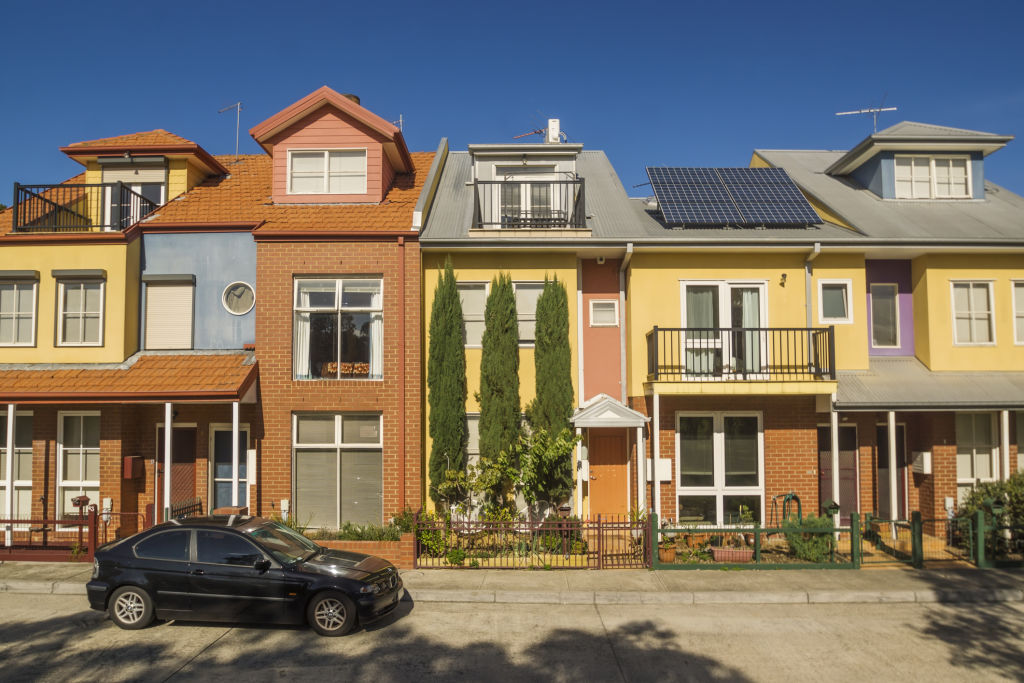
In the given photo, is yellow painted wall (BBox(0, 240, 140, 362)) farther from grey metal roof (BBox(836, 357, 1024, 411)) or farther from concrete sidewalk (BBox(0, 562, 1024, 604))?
grey metal roof (BBox(836, 357, 1024, 411))

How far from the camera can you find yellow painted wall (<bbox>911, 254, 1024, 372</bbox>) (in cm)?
1457

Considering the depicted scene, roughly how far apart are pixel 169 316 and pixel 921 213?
16.8m

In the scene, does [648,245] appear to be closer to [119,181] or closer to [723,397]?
[723,397]

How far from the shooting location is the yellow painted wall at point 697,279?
1450 cm

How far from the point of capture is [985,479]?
1466cm

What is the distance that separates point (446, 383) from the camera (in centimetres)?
1381

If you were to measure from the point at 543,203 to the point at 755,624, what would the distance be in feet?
32.5

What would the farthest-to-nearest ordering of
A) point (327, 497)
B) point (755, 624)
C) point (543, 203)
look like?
point (543, 203) < point (327, 497) < point (755, 624)

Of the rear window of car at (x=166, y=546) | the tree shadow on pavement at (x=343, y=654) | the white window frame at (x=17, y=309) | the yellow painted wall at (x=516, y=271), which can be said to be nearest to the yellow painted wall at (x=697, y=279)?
the yellow painted wall at (x=516, y=271)

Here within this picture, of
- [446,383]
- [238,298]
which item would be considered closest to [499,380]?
[446,383]

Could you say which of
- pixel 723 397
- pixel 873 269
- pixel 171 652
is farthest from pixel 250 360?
pixel 873 269

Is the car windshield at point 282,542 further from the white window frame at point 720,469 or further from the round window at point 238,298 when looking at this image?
the white window frame at point 720,469

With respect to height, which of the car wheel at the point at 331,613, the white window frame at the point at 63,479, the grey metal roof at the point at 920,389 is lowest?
the car wheel at the point at 331,613

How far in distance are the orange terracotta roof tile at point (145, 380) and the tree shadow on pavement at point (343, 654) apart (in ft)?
14.4
